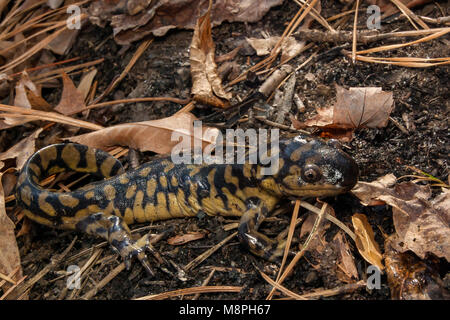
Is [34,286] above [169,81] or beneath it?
beneath

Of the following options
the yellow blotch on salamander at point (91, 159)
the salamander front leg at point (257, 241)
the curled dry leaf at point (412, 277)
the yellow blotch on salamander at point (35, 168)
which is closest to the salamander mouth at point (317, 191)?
the salamander front leg at point (257, 241)

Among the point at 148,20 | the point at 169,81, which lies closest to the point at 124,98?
the point at 169,81

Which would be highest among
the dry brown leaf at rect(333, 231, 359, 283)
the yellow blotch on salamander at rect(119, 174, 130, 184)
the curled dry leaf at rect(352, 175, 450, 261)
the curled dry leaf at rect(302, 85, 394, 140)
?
the curled dry leaf at rect(302, 85, 394, 140)

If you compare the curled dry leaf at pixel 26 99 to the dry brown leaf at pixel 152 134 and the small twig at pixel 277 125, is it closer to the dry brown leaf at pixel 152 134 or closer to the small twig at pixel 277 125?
the dry brown leaf at pixel 152 134

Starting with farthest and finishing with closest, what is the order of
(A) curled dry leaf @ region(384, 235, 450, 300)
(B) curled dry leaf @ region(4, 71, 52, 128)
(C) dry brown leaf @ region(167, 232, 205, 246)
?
1. (B) curled dry leaf @ region(4, 71, 52, 128)
2. (C) dry brown leaf @ region(167, 232, 205, 246)
3. (A) curled dry leaf @ region(384, 235, 450, 300)

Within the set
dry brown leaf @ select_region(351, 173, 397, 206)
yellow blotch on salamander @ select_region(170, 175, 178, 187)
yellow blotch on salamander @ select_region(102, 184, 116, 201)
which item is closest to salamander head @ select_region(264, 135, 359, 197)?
dry brown leaf @ select_region(351, 173, 397, 206)

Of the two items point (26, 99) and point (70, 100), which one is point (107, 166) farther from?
point (26, 99)

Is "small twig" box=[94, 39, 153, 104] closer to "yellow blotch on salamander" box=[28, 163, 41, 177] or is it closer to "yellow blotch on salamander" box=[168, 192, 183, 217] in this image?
"yellow blotch on salamander" box=[28, 163, 41, 177]
